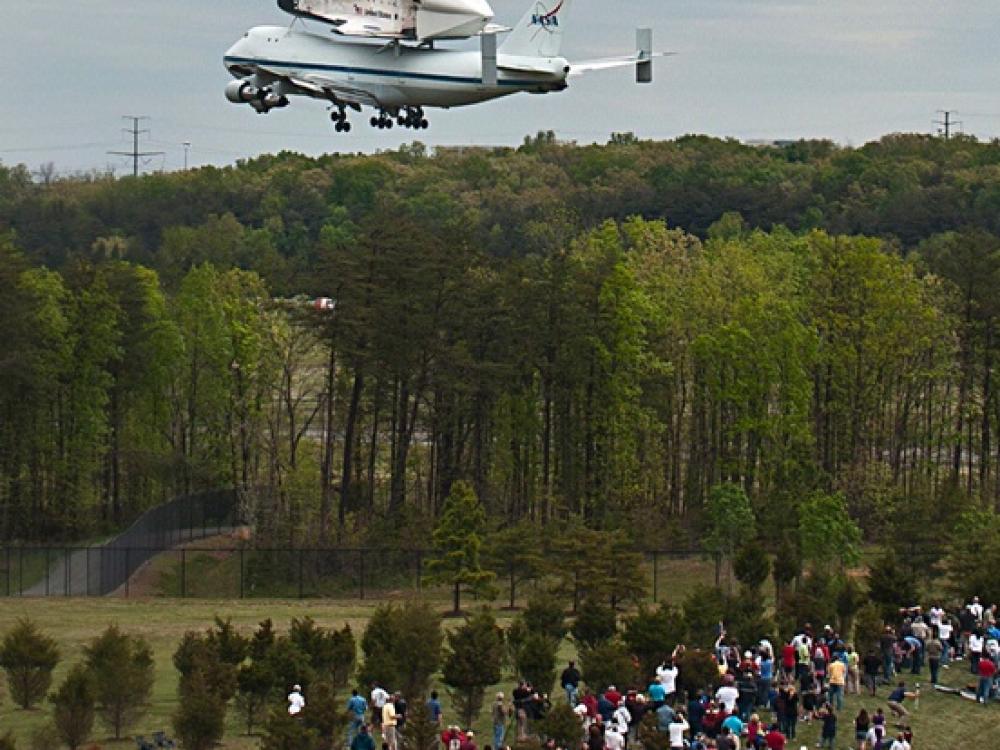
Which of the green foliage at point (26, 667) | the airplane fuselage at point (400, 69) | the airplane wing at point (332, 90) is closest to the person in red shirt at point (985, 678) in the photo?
the green foliage at point (26, 667)

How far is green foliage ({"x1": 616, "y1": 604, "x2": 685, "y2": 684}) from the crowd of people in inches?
37.5

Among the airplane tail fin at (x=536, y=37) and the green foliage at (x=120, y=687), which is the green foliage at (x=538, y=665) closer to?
the green foliage at (x=120, y=687)

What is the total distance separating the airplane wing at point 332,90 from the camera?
63750mm

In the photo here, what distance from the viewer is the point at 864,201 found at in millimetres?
196250

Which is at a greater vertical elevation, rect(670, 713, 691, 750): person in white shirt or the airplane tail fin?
the airplane tail fin

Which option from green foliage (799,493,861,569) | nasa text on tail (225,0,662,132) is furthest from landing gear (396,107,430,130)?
green foliage (799,493,861,569)

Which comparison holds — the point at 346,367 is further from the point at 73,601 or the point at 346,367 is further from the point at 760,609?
the point at 760,609

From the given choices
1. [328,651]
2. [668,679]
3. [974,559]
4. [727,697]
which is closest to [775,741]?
[727,697]

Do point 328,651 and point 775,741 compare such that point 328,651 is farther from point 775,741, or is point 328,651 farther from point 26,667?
point 775,741

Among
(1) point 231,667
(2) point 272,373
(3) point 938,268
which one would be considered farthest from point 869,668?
(3) point 938,268

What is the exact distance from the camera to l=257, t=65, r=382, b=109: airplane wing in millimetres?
63750

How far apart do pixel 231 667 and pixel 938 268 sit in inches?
2497

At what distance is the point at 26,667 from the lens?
48.5 m

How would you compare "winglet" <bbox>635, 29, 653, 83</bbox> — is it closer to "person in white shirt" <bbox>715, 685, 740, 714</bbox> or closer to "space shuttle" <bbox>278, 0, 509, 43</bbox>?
"space shuttle" <bbox>278, 0, 509, 43</bbox>
